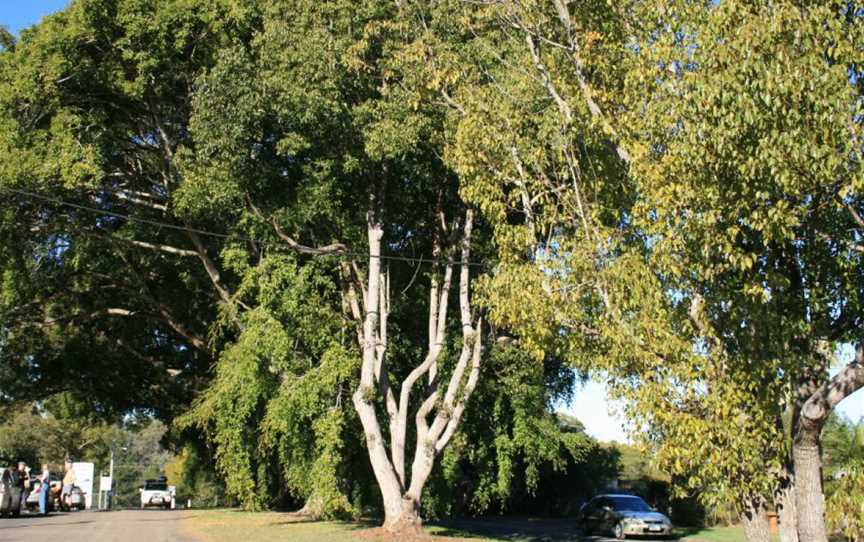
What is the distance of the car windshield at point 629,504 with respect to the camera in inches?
1100

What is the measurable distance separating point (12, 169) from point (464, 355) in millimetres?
11767

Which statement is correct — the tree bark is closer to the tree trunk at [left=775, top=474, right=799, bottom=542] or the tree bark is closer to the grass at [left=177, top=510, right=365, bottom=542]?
the tree trunk at [left=775, top=474, right=799, bottom=542]

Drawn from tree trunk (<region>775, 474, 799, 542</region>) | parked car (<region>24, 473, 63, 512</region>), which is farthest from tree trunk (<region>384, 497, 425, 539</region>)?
parked car (<region>24, 473, 63, 512</region>)

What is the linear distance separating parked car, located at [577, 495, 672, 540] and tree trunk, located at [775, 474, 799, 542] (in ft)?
55.2

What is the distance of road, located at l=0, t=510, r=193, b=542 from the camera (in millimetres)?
18641

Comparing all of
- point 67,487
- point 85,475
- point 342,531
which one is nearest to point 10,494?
point 67,487

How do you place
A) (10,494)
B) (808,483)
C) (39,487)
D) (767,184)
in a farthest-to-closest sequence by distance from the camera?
(39,487) < (10,494) < (767,184) < (808,483)

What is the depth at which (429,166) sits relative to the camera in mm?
21391

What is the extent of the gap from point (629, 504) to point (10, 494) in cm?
1914

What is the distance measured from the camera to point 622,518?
27.3m

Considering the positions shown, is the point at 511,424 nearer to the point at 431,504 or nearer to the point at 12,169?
the point at 431,504

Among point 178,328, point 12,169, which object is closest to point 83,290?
point 178,328

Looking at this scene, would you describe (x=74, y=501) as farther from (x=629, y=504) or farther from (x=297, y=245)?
(x=629, y=504)

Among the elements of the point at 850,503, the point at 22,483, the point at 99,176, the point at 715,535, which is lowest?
the point at 715,535
